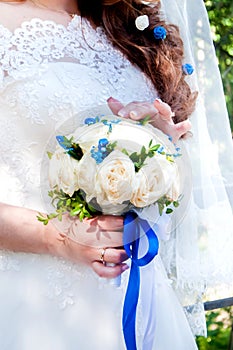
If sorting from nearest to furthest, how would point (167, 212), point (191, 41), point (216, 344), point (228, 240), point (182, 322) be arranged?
point (167, 212) < point (182, 322) < point (228, 240) < point (191, 41) < point (216, 344)

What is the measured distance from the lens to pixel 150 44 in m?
2.43

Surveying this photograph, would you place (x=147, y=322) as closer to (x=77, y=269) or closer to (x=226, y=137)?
(x=77, y=269)

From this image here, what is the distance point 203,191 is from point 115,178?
2.44 feet

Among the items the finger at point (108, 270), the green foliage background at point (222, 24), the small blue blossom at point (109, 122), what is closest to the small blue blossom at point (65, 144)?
the small blue blossom at point (109, 122)

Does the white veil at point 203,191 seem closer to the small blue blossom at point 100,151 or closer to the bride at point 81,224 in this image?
the bride at point 81,224

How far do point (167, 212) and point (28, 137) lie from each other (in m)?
0.48

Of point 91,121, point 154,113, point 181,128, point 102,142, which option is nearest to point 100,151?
point 102,142

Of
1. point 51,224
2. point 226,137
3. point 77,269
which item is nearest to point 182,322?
point 77,269

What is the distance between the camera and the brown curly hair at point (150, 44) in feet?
7.72

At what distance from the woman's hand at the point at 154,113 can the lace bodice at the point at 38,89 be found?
0.20 metres

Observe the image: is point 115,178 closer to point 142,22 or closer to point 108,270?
point 108,270

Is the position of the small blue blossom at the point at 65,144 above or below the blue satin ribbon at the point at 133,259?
above

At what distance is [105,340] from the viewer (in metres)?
2.03

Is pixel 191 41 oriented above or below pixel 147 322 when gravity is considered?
above
